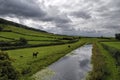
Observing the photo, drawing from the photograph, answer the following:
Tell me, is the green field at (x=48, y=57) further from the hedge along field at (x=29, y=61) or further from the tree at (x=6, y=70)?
the tree at (x=6, y=70)

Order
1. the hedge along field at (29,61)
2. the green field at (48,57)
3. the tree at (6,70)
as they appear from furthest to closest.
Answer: the hedge along field at (29,61)
the green field at (48,57)
the tree at (6,70)

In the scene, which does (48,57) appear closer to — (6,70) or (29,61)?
(29,61)

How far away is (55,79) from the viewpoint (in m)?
31.0

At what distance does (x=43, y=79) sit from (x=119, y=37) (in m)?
145

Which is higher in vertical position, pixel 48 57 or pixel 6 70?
pixel 6 70

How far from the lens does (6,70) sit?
74.9ft

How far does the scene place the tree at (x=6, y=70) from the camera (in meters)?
22.5

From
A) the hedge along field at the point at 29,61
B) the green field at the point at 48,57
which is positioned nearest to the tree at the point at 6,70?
the green field at the point at 48,57

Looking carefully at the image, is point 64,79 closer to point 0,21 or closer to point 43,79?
point 43,79

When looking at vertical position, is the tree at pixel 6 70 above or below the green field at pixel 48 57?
above

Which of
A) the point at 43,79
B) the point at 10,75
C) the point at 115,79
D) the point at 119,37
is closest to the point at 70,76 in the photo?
the point at 43,79

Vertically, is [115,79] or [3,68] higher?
[3,68]

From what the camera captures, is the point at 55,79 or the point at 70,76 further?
the point at 70,76

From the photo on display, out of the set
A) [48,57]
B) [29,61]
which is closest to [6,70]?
[29,61]
